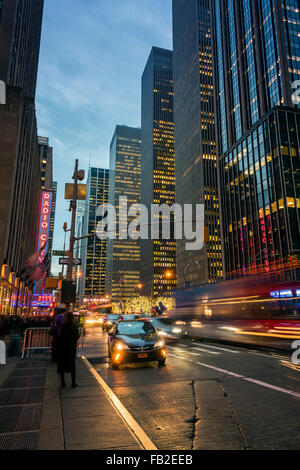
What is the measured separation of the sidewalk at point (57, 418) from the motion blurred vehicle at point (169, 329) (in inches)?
428

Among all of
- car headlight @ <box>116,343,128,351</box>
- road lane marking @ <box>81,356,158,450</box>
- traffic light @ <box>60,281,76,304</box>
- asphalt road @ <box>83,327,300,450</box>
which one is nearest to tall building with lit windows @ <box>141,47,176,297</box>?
traffic light @ <box>60,281,76,304</box>

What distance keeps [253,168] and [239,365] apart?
6054 cm

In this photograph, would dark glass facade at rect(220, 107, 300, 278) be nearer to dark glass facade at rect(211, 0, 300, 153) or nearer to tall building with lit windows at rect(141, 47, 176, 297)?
dark glass facade at rect(211, 0, 300, 153)

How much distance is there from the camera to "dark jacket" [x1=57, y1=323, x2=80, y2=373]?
784 cm

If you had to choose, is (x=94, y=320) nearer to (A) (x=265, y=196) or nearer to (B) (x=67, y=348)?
(A) (x=265, y=196)

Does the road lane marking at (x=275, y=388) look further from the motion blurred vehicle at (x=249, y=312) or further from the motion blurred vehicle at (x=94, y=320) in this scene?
the motion blurred vehicle at (x=94, y=320)

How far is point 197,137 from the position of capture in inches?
4941

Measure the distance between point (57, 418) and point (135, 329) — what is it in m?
6.73

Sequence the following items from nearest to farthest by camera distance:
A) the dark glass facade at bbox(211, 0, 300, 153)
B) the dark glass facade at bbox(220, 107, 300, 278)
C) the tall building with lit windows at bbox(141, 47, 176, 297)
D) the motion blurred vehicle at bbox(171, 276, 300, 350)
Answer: the motion blurred vehicle at bbox(171, 276, 300, 350), the dark glass facade at bbox(220, 107, 300, 278), the dark glass facade at bbox(211, 0, 300, 153), the tall building with lit windows at bbox(141, 47, 176, 297)

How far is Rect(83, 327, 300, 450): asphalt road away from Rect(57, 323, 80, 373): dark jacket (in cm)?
127

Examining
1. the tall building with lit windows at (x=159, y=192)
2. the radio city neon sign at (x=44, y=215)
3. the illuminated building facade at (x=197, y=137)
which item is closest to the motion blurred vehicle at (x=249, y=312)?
the radio city neon sign at (x=44, y=215)

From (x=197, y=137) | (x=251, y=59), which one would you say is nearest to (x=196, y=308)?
(x=251, y=59)

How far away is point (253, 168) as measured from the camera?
214ft
